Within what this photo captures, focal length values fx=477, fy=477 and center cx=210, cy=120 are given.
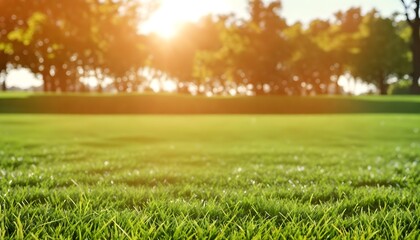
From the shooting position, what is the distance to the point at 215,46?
8281 cm

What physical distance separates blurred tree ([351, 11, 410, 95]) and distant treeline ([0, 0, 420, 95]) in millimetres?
144

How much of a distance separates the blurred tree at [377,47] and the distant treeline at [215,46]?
144 mm

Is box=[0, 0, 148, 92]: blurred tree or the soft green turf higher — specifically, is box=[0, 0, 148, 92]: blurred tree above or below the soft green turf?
above

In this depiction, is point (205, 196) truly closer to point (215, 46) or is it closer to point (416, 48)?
point (416, 48)

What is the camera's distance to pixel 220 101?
1715 inches

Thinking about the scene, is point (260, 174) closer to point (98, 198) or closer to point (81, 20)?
point (98, 198)

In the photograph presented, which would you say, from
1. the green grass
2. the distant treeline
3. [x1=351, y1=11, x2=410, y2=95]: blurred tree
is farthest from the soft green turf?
[x1=351, y1=11, x2=410, y2=95]: blurred tree

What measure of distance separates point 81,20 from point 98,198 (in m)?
37.6

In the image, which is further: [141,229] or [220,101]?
[220,101]

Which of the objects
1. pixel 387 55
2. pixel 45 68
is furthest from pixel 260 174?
pixel 387 55

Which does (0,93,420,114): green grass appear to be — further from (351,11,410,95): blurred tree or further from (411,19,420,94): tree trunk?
(351,11,410,95): blurred tree

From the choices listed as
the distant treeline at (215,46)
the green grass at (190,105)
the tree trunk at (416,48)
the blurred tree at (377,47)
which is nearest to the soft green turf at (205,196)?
the green grass at (190,105)

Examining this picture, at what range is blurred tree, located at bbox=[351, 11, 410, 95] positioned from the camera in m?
68.8

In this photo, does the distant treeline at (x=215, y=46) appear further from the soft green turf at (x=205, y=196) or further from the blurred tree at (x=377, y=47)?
the soft green turf at (x=205, y=196)
